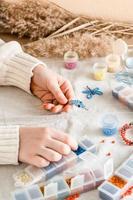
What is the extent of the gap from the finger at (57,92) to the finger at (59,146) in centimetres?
16

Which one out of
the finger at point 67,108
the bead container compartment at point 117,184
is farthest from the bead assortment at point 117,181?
the finger at point 67,108

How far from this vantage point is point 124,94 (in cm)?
104

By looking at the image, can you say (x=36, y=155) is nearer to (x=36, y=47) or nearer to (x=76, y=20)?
(x=36, y=47)

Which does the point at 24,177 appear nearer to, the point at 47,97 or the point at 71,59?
the point at 47,97

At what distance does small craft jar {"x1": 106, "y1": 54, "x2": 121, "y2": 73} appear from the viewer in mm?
1153

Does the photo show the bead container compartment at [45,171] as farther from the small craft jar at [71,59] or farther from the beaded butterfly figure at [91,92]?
the small craft jar at [71,59]

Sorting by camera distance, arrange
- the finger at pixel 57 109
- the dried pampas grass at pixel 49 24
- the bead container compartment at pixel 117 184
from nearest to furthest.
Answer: the bead container compartment at pixel 117 184, the finger at pixel 57 109, the dried pampas grass at pixel 49 24

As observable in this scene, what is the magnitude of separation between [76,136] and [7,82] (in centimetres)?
26

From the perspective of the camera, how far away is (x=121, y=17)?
1396 mm

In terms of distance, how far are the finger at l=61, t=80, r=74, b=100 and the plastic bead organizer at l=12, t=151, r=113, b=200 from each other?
0.23 meters

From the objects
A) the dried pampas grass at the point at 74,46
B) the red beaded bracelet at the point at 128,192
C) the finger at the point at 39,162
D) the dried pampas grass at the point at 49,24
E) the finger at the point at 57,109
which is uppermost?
the dried pampas grass at the point at 49,24

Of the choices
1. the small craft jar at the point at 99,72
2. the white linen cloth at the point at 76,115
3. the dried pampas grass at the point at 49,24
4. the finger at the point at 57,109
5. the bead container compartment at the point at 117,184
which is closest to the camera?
the bead container compartment at the point at 117,184

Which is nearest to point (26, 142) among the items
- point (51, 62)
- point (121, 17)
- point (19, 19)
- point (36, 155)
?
point (36, 155)

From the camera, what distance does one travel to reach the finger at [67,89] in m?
1.04
